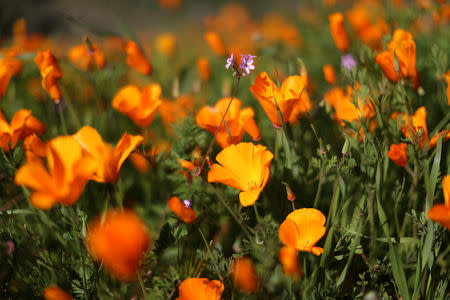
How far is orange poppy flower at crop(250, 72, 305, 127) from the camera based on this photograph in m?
0.86

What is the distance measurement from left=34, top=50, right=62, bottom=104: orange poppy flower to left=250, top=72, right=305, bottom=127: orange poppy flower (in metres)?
0.63

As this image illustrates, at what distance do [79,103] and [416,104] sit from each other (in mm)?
1677

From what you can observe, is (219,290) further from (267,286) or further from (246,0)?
(246,0)

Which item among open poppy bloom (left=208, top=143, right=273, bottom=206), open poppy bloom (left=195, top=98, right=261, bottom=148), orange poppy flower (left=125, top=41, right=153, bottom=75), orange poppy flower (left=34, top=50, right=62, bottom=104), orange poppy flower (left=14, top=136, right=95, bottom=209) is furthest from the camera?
orange poppy flower (left=125, top=41, right=153, bottom=75)

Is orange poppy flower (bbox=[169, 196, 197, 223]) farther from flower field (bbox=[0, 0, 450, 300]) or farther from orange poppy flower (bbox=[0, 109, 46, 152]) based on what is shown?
orange poppy flower (bbox=[0, 109, 46, 152])

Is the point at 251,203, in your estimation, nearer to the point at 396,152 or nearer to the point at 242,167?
the point at 242,167

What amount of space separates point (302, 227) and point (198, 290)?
0.25m

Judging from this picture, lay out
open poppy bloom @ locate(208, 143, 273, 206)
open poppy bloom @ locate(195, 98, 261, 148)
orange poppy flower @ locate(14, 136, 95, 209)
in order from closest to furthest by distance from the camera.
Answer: orange poppy flower @ locate(14, 136, 95, 209)
open poppy bloom @ locate(208, 143, 273, 206)
open poppy bloom @ locate(195, 98, 261, 148)

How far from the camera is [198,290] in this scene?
76 cm

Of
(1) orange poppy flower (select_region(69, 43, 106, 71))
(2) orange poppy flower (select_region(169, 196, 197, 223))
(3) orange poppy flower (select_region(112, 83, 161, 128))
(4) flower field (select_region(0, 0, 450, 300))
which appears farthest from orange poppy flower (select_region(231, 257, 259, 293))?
(1) orange poppy flower (select_region(69, 43, 106, 71))

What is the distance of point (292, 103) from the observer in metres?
0.87

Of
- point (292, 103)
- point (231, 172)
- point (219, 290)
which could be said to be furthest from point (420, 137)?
point (219, 290)

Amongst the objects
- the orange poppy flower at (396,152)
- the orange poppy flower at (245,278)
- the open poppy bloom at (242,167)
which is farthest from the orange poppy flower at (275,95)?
the orange poppy flower at (245,278)

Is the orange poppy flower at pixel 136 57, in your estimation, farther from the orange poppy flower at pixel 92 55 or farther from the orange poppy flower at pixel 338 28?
the orange poppy flower at pixel 338 28
